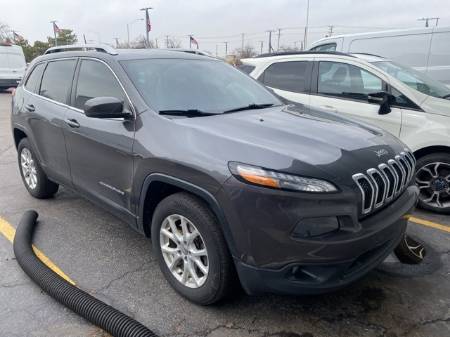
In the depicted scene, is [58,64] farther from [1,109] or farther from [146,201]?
[1,109]

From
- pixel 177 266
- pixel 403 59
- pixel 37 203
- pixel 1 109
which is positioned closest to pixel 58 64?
pixel 37 203

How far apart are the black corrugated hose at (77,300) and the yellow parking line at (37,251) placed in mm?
101

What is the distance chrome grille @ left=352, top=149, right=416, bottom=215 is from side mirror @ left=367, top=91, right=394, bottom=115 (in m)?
1.85

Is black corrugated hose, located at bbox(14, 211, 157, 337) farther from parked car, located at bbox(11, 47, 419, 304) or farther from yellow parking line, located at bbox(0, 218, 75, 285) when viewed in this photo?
parked car, located at bbox(11, 47, 419, 304)

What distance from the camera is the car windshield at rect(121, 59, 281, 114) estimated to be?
3111 mm

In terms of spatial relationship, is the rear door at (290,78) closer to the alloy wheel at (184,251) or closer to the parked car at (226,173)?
the parked car at (226,173)

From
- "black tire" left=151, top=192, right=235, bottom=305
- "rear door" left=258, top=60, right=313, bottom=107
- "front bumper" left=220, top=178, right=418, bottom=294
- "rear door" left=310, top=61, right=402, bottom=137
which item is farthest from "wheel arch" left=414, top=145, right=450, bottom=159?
"black tire" left=151, top=192, right=235, bottom=305

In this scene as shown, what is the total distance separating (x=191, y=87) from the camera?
3338 millimetres

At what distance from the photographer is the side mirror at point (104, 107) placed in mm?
2904

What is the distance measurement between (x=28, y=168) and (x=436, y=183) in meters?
4.69

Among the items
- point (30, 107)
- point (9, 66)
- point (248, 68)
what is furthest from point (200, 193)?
point (9, 66)

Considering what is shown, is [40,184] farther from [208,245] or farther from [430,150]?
[430,150]

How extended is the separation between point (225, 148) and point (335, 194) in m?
0.69

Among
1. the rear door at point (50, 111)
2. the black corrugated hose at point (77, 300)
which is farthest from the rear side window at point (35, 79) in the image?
the black corrugated hose at point (77, 300)
